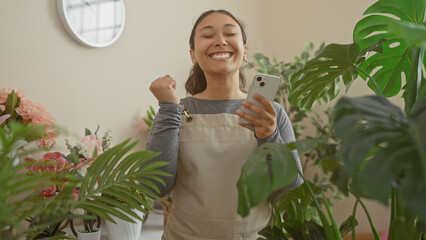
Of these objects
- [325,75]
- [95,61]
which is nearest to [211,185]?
[325,75]

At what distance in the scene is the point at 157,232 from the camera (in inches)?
60.1

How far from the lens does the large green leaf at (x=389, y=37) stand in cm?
75

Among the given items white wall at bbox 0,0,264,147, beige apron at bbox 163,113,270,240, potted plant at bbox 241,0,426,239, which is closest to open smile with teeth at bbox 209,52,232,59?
beige apron at bbox 163,113,270,240

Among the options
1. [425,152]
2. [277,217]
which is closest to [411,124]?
[425,152]

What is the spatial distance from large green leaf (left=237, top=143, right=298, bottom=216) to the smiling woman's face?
0.62m

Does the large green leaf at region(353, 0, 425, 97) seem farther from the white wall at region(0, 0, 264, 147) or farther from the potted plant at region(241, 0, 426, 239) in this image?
the white wall at region(0, 0, 264, 147)

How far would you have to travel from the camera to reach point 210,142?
1.02 metres

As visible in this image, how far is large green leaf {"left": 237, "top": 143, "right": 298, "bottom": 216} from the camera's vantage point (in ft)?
1.32

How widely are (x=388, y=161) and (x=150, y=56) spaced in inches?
69.3

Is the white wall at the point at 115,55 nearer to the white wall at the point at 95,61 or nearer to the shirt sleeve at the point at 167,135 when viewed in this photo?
the white wall at the point at 95,61

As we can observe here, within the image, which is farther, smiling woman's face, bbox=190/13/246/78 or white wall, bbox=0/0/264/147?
white wall, bbox=0/0/264/147

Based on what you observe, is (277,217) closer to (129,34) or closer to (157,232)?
(157,232)

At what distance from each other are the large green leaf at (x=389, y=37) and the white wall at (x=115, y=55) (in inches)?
47.8

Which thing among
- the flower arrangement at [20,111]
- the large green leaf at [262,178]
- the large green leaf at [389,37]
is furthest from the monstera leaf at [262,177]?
the flower arrangement at [20,111]
